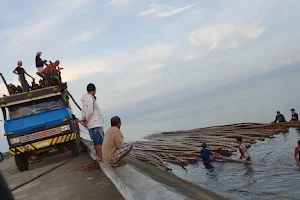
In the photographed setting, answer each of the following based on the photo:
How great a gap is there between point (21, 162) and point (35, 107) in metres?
2.10

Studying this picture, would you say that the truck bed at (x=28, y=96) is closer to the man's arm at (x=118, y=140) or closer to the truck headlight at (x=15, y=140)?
the truck headlight at (x=15, y=140)

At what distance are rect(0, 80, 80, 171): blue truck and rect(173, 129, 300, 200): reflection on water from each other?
6316 mm

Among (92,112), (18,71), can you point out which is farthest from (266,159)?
(18,71)

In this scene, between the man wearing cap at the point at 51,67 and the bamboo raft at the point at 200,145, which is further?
the bamboo raft at the point at 200,145

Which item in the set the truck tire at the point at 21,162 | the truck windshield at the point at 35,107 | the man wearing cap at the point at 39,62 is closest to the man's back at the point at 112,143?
the truck windshield at the point at 35,107

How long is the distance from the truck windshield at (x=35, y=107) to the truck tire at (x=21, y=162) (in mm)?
1477

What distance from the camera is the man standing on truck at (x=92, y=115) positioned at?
688 cm

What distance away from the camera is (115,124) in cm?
596

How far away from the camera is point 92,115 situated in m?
7.00

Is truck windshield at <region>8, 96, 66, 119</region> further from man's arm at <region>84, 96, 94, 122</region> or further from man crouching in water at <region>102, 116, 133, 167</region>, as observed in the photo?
man crouching in water at <region>102, 116, 133, 167</region>

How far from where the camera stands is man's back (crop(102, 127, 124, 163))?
5883mm

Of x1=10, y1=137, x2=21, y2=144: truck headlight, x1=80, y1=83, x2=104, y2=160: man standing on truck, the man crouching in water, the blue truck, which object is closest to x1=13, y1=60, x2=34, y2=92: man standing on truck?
the blue truck

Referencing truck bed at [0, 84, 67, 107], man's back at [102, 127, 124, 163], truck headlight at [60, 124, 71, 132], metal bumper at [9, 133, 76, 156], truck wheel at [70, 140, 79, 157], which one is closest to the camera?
man's back at [102, 127, 124, 163]

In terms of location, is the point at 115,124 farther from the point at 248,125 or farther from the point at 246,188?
the point at 248,125
